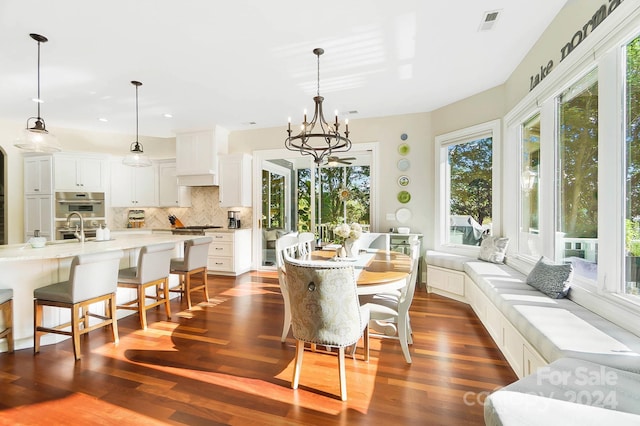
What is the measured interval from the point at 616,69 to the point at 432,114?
3.17m

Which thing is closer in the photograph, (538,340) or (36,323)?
(538,340)

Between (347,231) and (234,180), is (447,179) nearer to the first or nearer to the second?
(347,231)

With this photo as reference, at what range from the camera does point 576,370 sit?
1.47 m

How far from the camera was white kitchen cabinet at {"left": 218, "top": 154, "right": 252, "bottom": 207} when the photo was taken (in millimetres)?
5879

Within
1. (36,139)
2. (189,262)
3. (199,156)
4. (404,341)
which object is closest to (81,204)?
(199,156)

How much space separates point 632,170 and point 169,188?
6.70 meters

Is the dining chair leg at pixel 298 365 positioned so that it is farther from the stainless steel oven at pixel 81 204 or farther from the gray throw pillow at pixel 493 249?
the stainless steel oven at pixel 81 204

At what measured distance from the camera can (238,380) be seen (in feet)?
7.36

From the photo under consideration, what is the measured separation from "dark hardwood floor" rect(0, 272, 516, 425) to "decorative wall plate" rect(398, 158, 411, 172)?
2.76 meters

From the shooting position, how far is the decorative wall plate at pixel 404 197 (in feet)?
17.2

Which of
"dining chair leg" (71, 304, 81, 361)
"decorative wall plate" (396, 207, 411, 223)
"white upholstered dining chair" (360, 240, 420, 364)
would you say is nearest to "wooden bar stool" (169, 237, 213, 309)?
"dining chair leg" (71, 304, 81, 361)

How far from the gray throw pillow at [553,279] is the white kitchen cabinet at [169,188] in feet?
19.5

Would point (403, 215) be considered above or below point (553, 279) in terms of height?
above

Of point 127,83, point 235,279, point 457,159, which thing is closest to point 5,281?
point 127,83
